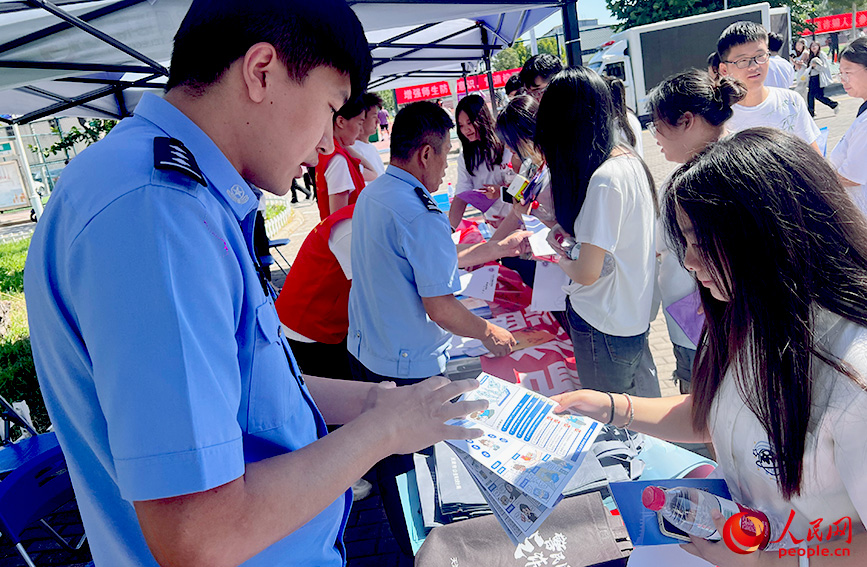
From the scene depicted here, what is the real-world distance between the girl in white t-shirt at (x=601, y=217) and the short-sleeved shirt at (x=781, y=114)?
68.3 inches

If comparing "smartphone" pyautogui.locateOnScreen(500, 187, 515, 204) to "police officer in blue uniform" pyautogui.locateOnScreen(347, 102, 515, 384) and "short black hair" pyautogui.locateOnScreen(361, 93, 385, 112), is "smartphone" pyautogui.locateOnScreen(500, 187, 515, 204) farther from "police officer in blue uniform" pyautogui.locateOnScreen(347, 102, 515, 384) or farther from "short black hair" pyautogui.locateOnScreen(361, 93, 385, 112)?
"police officer in blue uniform" pyautogui.locateOnScreen(347, 102, 515, 384)

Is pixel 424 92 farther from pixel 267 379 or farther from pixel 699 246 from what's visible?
pixel 267 379

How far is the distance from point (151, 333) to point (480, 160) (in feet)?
15.3

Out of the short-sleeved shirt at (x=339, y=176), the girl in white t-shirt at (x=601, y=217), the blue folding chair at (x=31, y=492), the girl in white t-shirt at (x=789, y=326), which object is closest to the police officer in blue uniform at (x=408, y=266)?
the girl in white t-shirt at (x=601, y=217)

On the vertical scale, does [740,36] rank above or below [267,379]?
above

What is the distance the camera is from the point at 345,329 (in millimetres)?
3162

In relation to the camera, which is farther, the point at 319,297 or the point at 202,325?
the point at 319,297

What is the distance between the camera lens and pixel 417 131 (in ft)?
8.27

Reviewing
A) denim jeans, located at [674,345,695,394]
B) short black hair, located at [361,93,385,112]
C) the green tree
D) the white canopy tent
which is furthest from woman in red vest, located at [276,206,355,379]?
the green tree

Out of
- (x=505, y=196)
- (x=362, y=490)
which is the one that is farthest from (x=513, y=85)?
(x=362, y=490)

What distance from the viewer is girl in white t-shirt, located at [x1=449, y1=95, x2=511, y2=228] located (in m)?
4.89

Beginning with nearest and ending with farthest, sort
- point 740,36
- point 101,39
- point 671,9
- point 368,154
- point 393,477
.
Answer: point 393,477
point 101,39
point 740,36
point 368,154
point 671,9

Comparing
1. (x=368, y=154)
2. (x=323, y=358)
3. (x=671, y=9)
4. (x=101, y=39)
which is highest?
(x=671, y=9)

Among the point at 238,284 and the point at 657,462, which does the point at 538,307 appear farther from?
the point at 238,284
